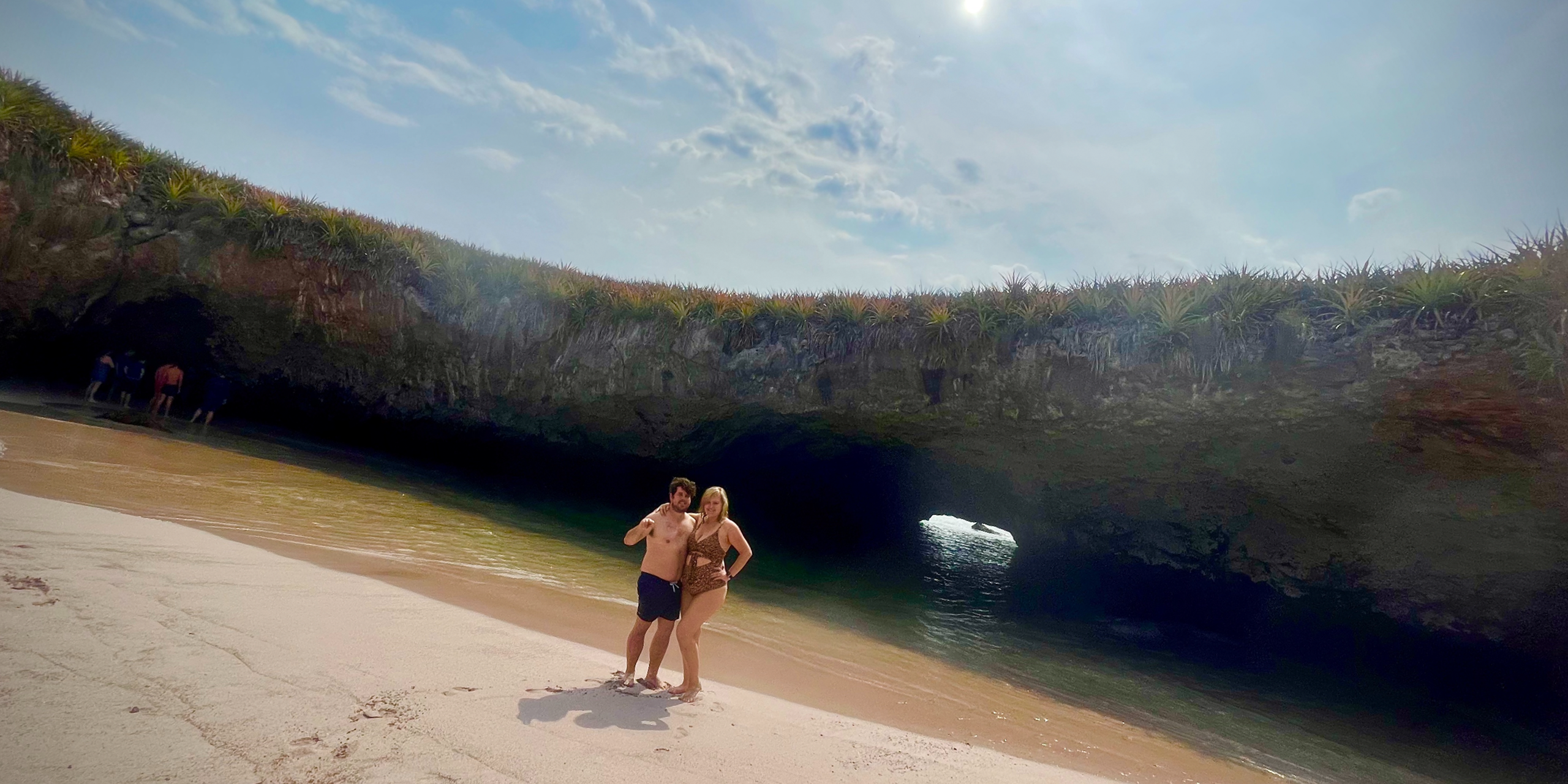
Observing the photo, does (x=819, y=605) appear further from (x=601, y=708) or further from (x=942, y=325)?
(x=601, y=708)

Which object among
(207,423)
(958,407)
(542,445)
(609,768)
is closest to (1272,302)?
(958,407)

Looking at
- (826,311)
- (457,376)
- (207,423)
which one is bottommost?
(207,423)

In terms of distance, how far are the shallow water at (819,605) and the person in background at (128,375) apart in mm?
2236

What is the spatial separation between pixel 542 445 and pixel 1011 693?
11174 millimetres

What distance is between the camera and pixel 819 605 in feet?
27.4

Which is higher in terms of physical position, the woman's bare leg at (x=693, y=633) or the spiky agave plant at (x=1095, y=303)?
the spiky agave plant at (x=1095, y=303)

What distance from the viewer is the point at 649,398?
12.9m

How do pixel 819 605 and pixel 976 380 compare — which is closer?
pixel 819 605

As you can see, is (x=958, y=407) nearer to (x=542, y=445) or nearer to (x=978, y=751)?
(x=978, y=751)

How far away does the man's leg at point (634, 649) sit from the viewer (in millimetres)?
4129

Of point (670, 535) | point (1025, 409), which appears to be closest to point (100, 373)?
point (670, 535)

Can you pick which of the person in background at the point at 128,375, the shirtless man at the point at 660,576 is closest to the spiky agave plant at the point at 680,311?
the shirtless man at the point at 660,576

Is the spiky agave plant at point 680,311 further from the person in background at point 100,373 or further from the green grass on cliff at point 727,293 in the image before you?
the person in background at point 100,373

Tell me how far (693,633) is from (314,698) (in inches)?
75.1
